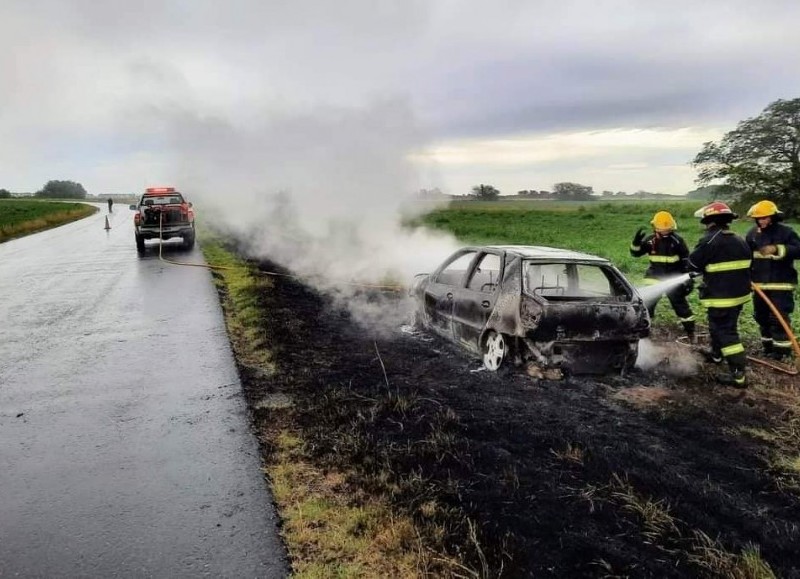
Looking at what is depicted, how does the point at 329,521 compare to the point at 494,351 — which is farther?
the point at 494,351

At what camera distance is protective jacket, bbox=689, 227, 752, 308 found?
629cm

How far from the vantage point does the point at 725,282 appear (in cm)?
633

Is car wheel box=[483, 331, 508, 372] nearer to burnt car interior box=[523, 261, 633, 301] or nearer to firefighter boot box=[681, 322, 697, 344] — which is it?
burnt car interior box=[523, 261, 633, 301]

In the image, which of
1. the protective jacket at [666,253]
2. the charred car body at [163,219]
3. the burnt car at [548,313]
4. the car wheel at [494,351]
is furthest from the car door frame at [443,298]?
the charred car body at [163,219]

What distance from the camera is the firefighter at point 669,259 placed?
26.6ft

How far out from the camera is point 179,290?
39.0ft

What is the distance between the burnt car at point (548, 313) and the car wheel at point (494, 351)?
0.04 feet

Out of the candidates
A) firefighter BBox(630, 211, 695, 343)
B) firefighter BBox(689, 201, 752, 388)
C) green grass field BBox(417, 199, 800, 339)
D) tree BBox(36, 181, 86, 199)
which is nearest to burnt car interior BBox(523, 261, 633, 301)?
firefighter BBox(689, 201, 752, 388)

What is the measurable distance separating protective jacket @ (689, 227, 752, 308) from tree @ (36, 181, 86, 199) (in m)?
151

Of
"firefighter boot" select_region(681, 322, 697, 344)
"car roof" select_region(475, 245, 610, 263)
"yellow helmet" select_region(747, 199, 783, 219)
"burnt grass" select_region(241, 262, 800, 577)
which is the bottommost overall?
"burnt grass" select_region(241, 262, 800, 577)

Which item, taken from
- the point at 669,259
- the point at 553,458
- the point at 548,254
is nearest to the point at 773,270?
the point at 669,259

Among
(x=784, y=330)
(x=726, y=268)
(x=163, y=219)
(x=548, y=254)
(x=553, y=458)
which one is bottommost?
(x=553, y=458)

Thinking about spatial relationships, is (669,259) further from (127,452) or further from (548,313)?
(127,452)

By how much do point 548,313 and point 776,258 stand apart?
11.9 ft
